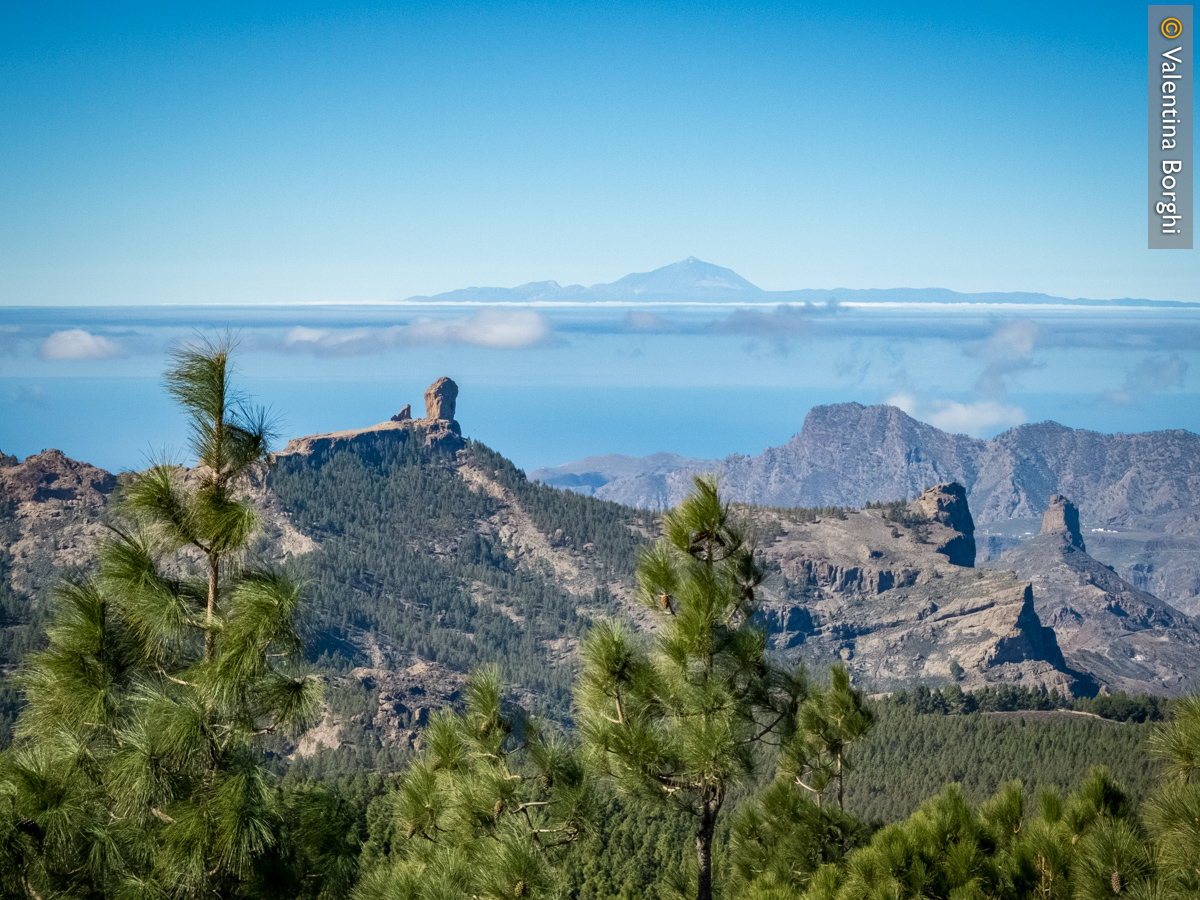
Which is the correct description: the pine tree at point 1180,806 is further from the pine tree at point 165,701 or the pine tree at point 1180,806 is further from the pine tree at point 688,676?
the pine tree at point 165,701

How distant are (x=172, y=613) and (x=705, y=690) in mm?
→ 6164

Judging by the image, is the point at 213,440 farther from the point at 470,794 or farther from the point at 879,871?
the point at 879,871

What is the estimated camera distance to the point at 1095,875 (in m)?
13.3

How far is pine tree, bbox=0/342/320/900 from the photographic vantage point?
10.0m

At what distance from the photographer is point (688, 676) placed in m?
12.6

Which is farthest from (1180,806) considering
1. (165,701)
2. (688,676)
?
(165,701)

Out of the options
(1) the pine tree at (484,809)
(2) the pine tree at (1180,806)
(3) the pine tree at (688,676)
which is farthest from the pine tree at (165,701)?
(2) the pine tree at (1180,806)

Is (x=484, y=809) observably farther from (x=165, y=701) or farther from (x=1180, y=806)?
(x=1180, y=806)

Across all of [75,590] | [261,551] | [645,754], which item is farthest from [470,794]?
[75,590]

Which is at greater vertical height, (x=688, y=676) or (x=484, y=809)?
(x=688, y=676)

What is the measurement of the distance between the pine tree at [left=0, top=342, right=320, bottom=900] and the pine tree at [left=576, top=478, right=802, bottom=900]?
3773mm

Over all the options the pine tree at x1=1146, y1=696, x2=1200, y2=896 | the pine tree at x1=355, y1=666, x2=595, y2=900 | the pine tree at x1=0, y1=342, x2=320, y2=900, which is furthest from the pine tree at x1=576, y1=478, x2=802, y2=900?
the pine tree at x1=1146, y1=696, x2=1200, y2=896

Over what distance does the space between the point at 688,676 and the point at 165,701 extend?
6.00 metres

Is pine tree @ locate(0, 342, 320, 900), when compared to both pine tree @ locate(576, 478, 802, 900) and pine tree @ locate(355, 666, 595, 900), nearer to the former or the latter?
pine tree @ locate(355, 666, 595, 900)
